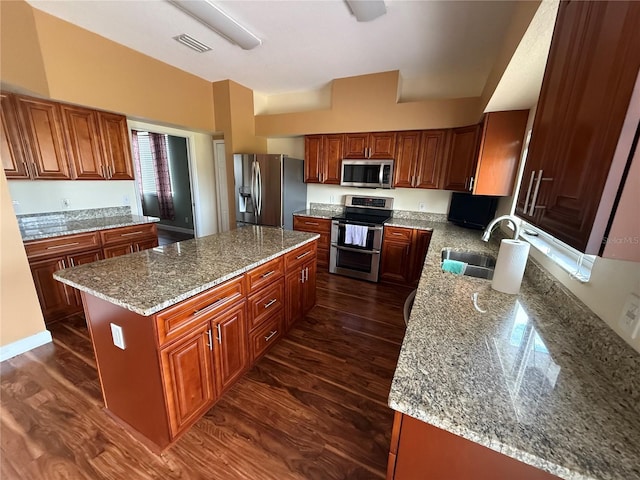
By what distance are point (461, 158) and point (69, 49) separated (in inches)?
172

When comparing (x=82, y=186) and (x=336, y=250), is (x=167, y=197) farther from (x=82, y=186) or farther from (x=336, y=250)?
(x=336, y=250)

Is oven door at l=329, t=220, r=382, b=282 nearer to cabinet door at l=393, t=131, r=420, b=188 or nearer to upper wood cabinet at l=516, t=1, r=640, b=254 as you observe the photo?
cabinet door at l=393, t=131, r=420, b=188

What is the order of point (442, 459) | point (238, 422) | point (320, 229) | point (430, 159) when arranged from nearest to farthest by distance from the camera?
point (442, 459) < point (238, 422) < point (430, 159) < point (320, 229)

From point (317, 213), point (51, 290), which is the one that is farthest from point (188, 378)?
point (317, 213)

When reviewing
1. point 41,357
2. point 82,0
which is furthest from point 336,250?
point 82,0

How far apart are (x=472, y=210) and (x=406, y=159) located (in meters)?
1.10

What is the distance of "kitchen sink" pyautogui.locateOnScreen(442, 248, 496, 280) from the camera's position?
208 cm

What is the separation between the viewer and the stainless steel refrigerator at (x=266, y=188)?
12.6 ft

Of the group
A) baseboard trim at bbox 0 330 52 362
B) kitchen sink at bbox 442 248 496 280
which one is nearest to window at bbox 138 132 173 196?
baseboard trim at bbox 0 330 52 362

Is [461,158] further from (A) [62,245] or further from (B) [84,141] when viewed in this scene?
(A) [62,245]

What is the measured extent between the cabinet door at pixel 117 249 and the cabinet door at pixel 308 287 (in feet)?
7.37

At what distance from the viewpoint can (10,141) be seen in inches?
92.9

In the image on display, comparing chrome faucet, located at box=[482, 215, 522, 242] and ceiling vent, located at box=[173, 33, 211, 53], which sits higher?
ceiling vent, located at box=[173, 33, 211, 53]

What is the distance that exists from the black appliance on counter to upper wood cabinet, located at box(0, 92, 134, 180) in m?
4.35
